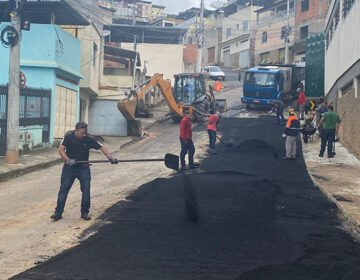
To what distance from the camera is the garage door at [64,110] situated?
23128mm

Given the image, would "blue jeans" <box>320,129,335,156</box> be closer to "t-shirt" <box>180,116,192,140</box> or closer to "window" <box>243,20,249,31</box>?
"t-shirt" <box>180,116,192,140</box>

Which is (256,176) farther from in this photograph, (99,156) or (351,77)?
(99,156)

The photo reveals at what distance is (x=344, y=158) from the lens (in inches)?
680

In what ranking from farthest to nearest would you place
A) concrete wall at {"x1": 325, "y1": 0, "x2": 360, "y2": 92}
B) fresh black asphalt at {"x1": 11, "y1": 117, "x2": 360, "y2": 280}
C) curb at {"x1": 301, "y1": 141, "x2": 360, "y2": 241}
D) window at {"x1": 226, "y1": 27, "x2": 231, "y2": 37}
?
1. window at {"x1": 226, "y1": 27, "x2": 231, "y2": 37}
2. concrete wall at {"x1": 325, "y1": 0, "x2": 360, "y2": 92}
3. curb at {"x1": 301, "y1": 141, "x2": 360, "y2": 241}
4. fresh black asphalt at {"x1": 11, "y1": 117, "x2": 360, "y2": 280}

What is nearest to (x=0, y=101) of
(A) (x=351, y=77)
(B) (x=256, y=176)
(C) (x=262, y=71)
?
(B) (x=256, y=176)

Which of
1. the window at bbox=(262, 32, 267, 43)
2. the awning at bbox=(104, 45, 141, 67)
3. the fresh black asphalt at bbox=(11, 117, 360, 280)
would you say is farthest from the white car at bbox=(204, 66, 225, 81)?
the fresh black asphalt at bbox=(11, 117, 360, 280)

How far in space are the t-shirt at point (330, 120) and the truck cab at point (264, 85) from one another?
14592 millimetres

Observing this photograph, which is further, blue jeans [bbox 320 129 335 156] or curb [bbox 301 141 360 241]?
blue jeans [bbox 320 129 335 156]

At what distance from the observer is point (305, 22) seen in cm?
5538

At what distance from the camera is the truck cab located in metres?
31.7

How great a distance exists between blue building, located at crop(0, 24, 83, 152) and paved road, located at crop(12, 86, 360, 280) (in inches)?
318

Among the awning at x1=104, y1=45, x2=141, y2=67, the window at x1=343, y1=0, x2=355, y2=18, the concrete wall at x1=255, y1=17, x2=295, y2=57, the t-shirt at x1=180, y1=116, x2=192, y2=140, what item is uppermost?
the concrete wall at x1=255, y1=17, x2=295, y2=57

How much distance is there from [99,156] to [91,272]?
570 inches

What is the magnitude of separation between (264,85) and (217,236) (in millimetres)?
25148
